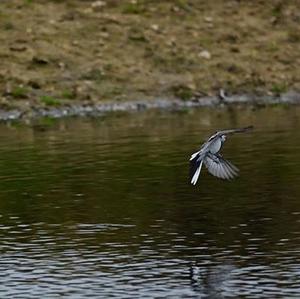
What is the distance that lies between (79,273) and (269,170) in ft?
27.3

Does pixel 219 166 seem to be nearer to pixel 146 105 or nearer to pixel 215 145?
pixel 215 145

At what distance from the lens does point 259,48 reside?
135ft

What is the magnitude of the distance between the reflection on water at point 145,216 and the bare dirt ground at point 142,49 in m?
5.48

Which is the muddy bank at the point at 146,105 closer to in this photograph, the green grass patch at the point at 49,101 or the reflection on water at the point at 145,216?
the green grass patch at the point at 49,101

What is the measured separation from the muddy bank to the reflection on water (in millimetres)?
3449

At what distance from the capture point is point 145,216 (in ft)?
68.7

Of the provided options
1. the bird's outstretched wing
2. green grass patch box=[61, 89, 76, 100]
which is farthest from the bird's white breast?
green grass patch box=[61, 89, 76, 100]

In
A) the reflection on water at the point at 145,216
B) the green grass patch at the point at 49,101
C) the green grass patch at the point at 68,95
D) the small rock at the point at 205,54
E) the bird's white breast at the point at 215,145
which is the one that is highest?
the small rock at the point at 205,54

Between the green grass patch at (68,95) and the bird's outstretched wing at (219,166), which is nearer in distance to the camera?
the bird's outstretched wing at (219,166)

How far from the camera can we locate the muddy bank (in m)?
35.8

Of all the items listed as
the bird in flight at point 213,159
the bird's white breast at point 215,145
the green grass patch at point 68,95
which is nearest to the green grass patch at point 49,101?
the green grass patch at point 68,95

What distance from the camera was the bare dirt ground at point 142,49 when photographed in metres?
37.7

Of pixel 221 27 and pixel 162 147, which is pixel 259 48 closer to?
pixel 221 27

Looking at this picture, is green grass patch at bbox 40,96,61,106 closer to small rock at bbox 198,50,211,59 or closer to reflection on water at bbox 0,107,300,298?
reflection on water at bbox 0,107,300,298
